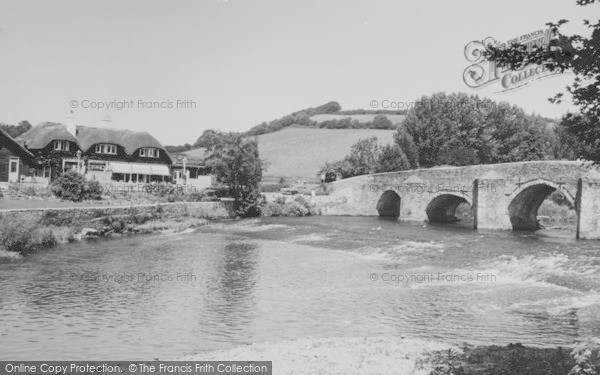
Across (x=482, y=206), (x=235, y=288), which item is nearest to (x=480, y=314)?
(x=235, y=288)

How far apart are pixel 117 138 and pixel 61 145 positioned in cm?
603

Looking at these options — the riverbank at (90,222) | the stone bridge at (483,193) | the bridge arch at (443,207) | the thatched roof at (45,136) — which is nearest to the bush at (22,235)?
the riverbank at (90,222)

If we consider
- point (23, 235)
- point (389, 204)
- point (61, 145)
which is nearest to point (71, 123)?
point (61, 145)

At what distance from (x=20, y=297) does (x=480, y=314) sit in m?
12.5

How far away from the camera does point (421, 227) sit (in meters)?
38.9

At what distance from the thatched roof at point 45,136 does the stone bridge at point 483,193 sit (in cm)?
2621

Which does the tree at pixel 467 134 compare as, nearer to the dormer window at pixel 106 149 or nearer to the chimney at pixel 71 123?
the dormer window at pixel 106 149

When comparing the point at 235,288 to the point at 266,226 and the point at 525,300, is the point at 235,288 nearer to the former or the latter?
the point at 525,300

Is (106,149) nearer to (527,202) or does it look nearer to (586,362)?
(527,202)

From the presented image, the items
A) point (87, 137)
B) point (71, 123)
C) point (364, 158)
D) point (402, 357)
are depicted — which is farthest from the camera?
point (364, 158)

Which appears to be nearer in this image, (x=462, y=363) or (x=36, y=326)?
(x=462, y=363)

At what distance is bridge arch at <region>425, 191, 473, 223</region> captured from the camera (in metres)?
43.6

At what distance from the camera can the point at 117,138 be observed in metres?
57.7

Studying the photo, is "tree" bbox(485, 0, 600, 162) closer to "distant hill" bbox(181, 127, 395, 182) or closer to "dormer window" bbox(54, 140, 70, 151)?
"dormer window" bbox(54, 140, 70, 151)
